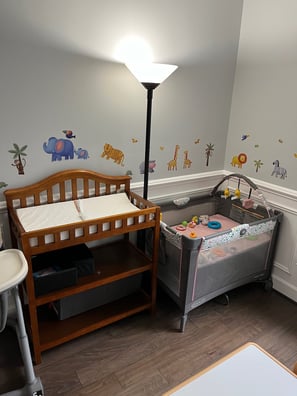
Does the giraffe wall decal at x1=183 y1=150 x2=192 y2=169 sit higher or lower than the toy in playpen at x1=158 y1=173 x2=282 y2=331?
higher

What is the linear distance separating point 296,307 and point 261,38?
6.38 ft

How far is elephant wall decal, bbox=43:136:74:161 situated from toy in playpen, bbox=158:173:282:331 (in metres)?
0.75

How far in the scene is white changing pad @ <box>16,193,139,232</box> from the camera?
1.63 m

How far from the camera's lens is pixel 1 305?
4.28 feet

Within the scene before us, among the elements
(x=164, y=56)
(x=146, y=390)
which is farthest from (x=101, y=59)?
(x=146, y=390)

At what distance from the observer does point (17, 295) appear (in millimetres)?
1357

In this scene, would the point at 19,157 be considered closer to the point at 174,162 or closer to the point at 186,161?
the point at 174,162

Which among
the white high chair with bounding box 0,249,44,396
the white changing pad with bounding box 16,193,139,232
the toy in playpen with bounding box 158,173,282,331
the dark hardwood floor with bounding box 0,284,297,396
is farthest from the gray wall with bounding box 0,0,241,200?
the dark hardwood floor with bounding box 0,284,297,396

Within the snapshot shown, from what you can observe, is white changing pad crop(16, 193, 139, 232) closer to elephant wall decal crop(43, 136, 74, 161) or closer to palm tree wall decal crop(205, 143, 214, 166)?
elephant wall decal crop(43, 136, 74, 161)

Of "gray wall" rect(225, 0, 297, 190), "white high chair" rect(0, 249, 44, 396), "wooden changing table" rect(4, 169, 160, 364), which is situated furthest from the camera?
"gray wall" rect(225, 0, 297, 190)

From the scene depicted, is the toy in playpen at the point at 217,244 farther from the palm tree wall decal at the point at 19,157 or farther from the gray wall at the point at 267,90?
the palm tree wall decal at the point at 19,157

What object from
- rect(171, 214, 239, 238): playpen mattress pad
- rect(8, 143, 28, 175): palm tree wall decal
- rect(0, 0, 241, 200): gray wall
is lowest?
rect(171, 214, 239, 238): playpen mattress pad

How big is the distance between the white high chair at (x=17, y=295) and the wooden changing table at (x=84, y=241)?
9cm

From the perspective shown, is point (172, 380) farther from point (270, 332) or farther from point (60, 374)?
point (270, 332)
